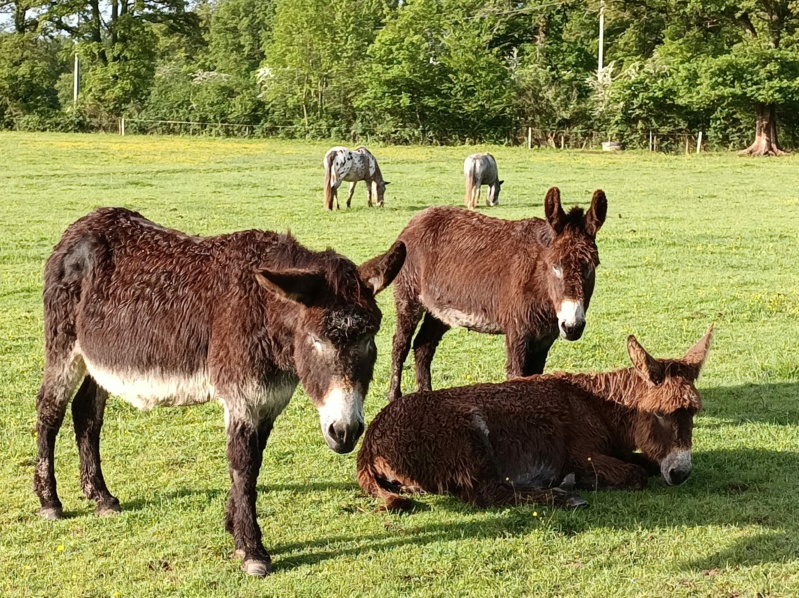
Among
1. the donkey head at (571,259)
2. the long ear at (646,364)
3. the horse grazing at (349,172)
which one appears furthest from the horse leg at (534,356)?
the horse grazing at (349,172)

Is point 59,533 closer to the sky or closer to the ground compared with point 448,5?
closer to the ground

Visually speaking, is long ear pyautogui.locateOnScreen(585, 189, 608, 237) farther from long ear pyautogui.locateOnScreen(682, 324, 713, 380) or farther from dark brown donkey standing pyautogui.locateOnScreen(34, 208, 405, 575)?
dark brown donkey standing pyautogui.locateOnScreen(34, 208, 405, 575)

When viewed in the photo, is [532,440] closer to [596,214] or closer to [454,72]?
[596,214]

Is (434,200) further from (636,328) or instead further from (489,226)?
(489,226)

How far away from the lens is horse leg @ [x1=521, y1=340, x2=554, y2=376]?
A: 829cm

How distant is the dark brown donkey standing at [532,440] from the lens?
6.59 meters

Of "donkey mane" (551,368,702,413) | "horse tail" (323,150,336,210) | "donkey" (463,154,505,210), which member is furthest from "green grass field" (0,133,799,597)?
"donkey" (463,154,505,210)

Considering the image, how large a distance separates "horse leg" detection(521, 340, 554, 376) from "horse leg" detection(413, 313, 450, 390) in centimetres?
139

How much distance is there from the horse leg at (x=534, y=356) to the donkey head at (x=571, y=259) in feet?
2.04

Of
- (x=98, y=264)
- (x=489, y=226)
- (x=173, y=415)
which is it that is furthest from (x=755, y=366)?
(x=98, y=264)

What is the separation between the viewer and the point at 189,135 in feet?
200

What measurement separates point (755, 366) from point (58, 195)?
22.2 meters

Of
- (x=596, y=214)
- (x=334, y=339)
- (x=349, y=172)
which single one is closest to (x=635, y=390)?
(x=596, y=214)

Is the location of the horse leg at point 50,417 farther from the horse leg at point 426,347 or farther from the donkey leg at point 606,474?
the horse leg at point 426,347
